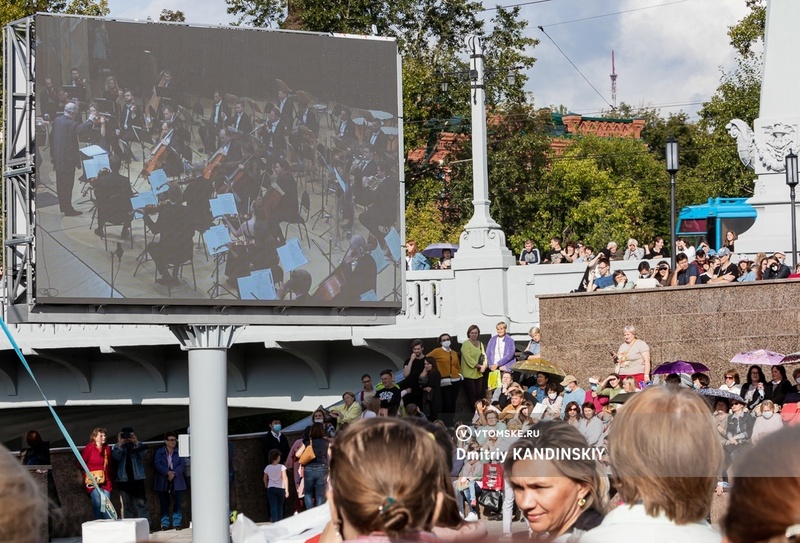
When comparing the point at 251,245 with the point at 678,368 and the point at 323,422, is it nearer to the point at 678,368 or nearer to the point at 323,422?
the point at 323,422

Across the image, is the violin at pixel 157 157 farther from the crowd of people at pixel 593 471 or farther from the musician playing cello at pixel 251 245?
the crowd of people at pixel 593 471

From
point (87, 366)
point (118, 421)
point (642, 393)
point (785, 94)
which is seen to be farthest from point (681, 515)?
point (118, 421)

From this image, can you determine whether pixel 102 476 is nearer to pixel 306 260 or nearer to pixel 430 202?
pixel 306 260

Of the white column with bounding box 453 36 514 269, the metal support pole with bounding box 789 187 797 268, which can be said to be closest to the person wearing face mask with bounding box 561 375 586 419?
the metal support pole with bounding box 789 187 797 268

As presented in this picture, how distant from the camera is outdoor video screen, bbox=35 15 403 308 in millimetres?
14742

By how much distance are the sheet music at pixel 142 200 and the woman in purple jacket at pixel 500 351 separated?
24.4 feet

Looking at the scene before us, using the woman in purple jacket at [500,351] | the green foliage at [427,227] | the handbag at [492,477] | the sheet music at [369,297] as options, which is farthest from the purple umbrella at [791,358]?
the green foliage at [427,227]

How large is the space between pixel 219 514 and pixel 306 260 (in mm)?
2979

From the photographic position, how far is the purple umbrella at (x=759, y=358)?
61.6ft

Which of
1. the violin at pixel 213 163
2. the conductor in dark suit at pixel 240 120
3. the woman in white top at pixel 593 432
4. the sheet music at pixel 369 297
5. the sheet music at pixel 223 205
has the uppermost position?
the conductor in dark suit at pixel 240 120

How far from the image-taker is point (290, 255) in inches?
616

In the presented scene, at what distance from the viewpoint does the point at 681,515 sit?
11.8ft

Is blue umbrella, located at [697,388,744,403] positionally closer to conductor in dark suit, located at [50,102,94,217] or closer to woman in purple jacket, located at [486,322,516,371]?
woman in purple jacket, located at [486,322,516,371]

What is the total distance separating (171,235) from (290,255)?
1.36 meters
